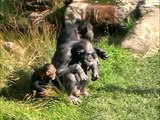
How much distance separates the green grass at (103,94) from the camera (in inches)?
264

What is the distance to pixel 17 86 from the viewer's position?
24.6 ft

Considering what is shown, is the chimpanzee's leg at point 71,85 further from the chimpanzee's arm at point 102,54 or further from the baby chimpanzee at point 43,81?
the chimpanzee's arm at point 102,54

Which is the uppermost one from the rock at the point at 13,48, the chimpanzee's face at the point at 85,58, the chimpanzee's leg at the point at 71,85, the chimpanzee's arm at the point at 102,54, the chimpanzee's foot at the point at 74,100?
the chimpanzee's face at the point at 85,58

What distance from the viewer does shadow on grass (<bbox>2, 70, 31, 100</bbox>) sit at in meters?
7.34

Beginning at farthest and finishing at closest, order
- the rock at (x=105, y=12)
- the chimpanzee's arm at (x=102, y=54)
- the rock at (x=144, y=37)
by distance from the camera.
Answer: the rock at (x=105, y=12)
the rock at (x=144, y=37)
the chimpanzee's arm at (x=102, y=54)

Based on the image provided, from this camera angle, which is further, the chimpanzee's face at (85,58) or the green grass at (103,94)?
the chimpanzee's face at (85,58)

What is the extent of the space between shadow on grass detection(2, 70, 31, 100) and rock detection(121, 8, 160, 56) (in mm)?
2186

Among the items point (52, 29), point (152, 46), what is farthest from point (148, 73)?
point (52, 29)

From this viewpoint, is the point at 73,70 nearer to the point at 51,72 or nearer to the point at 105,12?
the point at 51,72

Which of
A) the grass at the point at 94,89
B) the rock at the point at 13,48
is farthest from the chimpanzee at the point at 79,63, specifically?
the rock at the point at 13,48

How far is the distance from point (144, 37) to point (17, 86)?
8.87 ft

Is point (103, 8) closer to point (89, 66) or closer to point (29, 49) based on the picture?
point (29, 49)

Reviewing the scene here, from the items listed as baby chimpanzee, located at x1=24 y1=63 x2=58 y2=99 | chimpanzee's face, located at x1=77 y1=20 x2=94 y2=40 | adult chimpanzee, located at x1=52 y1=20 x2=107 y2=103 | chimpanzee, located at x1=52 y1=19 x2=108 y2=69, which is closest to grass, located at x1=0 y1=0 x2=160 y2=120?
baby chimpanzee, located at x1=24 y1=63 x2=58 y2=99

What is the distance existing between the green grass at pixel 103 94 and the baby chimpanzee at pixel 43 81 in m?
0.11
